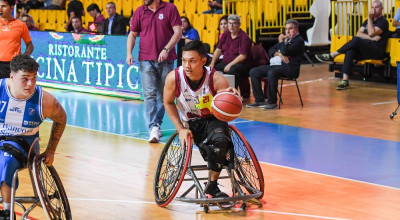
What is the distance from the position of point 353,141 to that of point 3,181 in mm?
5320

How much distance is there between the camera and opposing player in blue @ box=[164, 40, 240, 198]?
5.79 metres

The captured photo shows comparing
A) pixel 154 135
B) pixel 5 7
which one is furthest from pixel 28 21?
pixel 154 135

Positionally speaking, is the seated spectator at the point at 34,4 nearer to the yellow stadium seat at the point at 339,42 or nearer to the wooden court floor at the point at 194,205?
the yellow stadium seat at the point at 339,42

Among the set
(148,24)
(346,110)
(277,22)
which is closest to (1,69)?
(148,24)

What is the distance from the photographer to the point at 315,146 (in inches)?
340

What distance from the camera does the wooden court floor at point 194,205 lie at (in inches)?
223

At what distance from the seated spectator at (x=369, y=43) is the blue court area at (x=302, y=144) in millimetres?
4403

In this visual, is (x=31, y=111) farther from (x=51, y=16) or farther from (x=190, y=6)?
(x=51, y=16)

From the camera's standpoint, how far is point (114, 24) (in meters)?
14.9

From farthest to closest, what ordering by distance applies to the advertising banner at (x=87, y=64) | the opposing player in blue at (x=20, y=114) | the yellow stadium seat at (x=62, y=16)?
the yellow stadium seat at (x=62, y=16) < the advertising banner at (x=87, y=64) < the opposing player in blue at (x=20, y=114)

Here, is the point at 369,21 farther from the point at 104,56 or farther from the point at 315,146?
the point at 315,146

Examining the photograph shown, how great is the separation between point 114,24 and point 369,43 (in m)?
5.13

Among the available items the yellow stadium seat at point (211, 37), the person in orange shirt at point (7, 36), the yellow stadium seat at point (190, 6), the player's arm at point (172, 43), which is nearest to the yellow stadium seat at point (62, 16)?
the yellow stadium seat at point (190, 6)

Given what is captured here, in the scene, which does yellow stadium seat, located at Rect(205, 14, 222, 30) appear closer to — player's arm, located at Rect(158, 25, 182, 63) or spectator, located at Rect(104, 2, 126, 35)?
spectator, located at Rect(104, 2, 126, 35)
